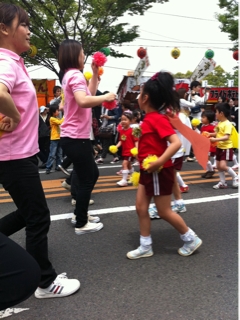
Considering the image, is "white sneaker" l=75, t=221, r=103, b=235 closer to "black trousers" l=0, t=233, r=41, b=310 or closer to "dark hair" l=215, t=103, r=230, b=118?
"black trousers" l=0, t=233, r=41, b=310

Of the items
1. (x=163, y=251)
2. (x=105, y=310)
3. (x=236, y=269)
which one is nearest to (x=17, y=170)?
(x=105, y=310)

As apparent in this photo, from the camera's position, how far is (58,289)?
2.30 meters

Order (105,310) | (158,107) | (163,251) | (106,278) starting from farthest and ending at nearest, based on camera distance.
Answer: (163,251), (158,107), (106,278), (105,310)

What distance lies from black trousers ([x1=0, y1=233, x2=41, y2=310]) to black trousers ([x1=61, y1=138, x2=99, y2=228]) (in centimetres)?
175

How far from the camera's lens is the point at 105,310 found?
2.16 metres

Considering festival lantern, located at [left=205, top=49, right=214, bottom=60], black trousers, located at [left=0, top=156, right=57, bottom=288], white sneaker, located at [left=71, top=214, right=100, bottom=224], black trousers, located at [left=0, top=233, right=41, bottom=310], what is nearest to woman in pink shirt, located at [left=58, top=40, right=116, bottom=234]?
white sneaker, located at [left=71, top=214, right=100, bottom=224]

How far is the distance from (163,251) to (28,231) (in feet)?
4.45

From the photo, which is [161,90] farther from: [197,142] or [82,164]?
[82,164]

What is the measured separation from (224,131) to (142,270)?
128 inches

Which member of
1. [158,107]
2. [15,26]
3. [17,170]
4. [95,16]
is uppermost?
[95,16]

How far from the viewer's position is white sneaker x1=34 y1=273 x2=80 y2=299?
2.29 m

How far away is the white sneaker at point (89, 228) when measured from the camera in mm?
3439

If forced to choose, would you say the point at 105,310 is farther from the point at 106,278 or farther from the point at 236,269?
the point at 236,269

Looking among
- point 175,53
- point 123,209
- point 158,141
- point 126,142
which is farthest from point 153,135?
point 175,53
